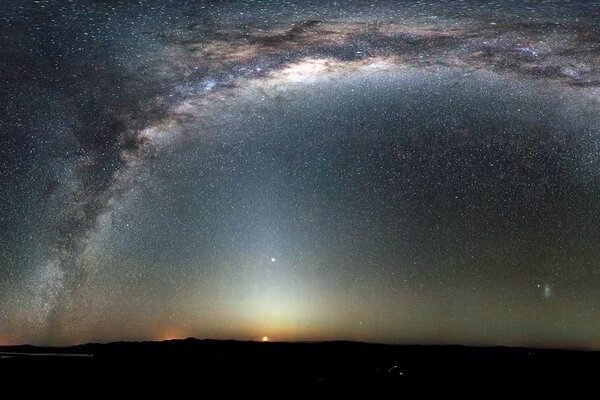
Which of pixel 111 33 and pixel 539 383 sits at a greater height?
pixel 111 33

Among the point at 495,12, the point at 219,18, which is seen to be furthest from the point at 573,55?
the point at 219,18

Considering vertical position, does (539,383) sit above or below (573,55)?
below

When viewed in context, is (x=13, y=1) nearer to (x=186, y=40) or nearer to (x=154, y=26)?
(x=154, y=26)

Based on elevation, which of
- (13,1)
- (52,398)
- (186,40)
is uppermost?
(186,40)

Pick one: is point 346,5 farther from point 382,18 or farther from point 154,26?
point 154,26

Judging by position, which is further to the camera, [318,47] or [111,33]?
[318,47]

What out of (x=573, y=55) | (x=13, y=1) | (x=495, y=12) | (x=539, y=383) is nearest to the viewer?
(x=539, y=383)

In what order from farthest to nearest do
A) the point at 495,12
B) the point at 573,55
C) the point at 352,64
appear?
the point at 352,64 < the point at 573,55 < the point at 495,12

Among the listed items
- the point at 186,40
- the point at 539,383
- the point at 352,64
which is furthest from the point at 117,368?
the point at 352,64

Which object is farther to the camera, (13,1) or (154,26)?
(154,26)
